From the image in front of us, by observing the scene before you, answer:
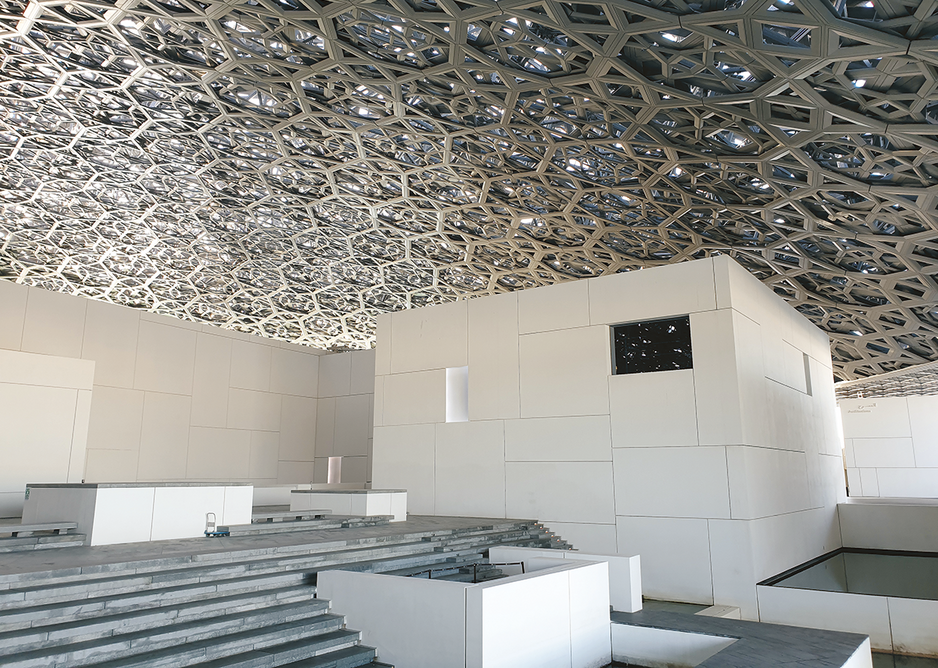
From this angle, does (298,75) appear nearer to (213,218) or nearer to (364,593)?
(213,218)

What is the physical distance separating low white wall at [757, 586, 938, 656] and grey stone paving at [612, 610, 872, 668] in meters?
2.37

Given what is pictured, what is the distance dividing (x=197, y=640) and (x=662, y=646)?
496 cm

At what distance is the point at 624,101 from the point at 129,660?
535 inches

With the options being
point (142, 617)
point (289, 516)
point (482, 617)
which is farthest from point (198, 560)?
point (289, 516)

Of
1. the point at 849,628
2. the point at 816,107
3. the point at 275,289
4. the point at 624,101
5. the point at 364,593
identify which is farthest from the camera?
the point at 275,289

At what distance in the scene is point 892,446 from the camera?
32344 millimetres

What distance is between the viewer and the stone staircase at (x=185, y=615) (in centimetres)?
524

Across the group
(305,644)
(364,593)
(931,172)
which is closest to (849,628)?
(364,593)

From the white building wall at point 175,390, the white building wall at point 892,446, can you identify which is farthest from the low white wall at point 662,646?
the white building wall at point 892,446

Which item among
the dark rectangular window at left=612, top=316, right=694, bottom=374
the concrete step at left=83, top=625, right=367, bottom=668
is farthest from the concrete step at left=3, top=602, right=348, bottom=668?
the dark rectangular window at left=612, top=316, right=694, bottom=374

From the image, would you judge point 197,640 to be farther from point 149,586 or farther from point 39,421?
point 39,421

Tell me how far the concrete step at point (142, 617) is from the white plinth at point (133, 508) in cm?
265

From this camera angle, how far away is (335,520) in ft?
37.4

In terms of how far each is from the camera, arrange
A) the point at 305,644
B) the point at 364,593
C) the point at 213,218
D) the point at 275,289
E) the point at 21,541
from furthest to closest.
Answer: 1. the point at 275,289
2. the point at 213,218
3. the point at 21,541
4. the point at 364,593
5. the point at 305,644
